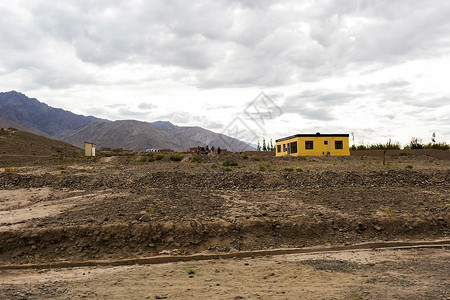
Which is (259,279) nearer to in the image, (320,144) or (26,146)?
(320,144)

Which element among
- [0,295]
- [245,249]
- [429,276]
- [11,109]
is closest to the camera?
[0,295]

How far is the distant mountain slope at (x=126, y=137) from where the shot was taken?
144 meters

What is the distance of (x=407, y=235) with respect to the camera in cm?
1025

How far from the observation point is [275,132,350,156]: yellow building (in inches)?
1593

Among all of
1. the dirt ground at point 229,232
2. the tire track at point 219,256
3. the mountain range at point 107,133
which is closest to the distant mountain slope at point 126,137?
the mountain range at point 107,133

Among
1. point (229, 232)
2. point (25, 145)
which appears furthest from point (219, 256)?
point (25, 145)

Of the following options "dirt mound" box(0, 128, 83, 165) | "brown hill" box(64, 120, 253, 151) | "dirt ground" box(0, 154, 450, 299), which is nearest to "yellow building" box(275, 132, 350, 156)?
"dirt ground" box(0, 154, 450, 299)

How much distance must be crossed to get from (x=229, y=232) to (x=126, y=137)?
152 m

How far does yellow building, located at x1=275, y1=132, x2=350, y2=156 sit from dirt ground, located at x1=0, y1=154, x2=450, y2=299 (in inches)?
932

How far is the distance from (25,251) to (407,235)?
435 inches

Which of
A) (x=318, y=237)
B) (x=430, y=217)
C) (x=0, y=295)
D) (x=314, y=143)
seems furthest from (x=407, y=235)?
(x=314, y=143)

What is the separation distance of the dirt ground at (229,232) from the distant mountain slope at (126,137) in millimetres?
125794

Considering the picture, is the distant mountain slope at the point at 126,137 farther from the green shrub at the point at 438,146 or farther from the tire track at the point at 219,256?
the tire track at the point at 219,256

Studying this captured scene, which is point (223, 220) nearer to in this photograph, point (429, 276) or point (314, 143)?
point (429, 276)
